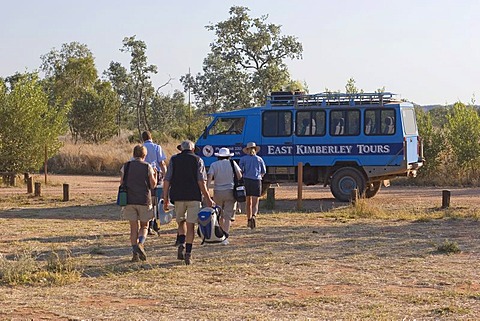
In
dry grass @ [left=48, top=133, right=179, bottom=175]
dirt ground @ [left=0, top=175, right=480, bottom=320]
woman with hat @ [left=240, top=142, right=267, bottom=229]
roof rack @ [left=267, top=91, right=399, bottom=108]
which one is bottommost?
dirt ground @ [left=0, top=175, right=480, bottom=320]

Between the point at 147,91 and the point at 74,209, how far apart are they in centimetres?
3705

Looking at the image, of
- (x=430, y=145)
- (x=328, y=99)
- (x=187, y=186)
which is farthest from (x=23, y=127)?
(x=187, y=186)

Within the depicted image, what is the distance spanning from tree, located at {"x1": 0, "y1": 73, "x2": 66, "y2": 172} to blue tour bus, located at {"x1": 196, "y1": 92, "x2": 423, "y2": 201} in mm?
9350

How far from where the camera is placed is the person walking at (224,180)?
13.6 m

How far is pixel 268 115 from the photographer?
21797 millimetres

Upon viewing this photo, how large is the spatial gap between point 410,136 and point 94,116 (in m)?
33.1

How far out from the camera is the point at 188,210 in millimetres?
11977

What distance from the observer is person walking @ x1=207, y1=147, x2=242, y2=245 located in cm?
1357

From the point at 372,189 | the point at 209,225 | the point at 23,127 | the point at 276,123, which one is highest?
the point at 23,127

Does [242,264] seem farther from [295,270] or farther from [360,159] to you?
[360,159]

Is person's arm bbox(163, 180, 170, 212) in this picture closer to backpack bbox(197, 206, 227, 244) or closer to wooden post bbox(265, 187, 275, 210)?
backpack bbox(197, 206, 227, 244)

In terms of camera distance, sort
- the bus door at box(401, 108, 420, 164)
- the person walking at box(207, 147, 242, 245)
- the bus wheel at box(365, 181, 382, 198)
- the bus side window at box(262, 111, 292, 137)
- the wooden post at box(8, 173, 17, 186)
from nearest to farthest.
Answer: the person walking at box(207, 147, 242, 245) → the bus door at box(401, 108, 420, 164) → the bus side window at box(262, 111, 292, 137) → the bus wheel at box(365, 181, 382, 198) → the wooden post at box(8, 173, 17, 186)

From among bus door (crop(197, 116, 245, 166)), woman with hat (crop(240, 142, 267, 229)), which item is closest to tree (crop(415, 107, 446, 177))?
bus door (crop(197, 116, 245, 166))

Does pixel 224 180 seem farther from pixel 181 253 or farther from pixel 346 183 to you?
pixel 346 183
